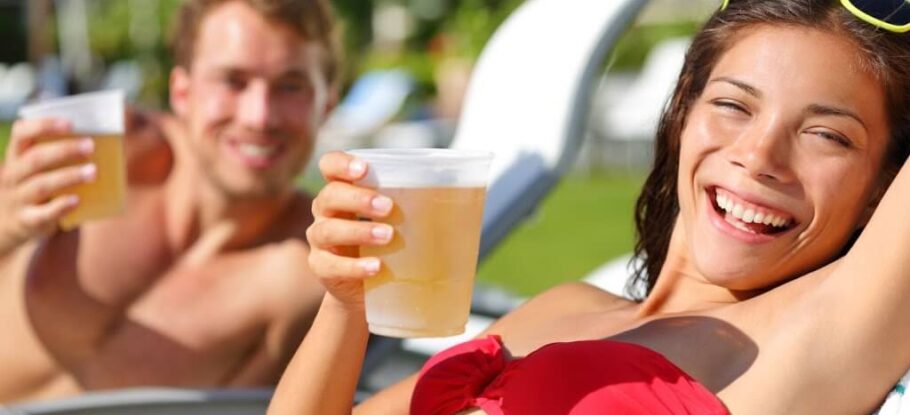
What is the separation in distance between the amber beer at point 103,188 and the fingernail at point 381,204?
4.74ft

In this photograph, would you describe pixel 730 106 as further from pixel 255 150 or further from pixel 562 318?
pixel 255 150

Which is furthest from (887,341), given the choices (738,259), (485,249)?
(485,249)

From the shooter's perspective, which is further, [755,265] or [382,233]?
[755,265]

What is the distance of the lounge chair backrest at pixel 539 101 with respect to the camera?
11.1ft

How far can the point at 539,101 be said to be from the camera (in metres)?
3.53

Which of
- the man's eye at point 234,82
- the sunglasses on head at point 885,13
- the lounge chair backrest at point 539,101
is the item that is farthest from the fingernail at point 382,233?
the man's eye at point 234,82

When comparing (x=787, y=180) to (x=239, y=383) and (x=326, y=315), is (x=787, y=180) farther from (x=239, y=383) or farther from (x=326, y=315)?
(x=239, y=383)

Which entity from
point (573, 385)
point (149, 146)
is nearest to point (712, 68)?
point (573, 385)

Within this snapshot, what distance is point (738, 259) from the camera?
1921 millimetres

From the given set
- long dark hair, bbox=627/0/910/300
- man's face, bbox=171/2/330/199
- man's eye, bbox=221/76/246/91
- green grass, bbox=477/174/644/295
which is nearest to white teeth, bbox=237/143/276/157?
man's face, bbox=171/2/330/199

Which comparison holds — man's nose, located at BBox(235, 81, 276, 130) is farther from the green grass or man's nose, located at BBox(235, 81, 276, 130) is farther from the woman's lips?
the green grass

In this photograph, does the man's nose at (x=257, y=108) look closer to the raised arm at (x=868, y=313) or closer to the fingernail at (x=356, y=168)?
the fingernail at (x=356, y=168)

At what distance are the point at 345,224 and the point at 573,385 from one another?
0.38m

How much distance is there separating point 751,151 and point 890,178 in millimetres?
233
